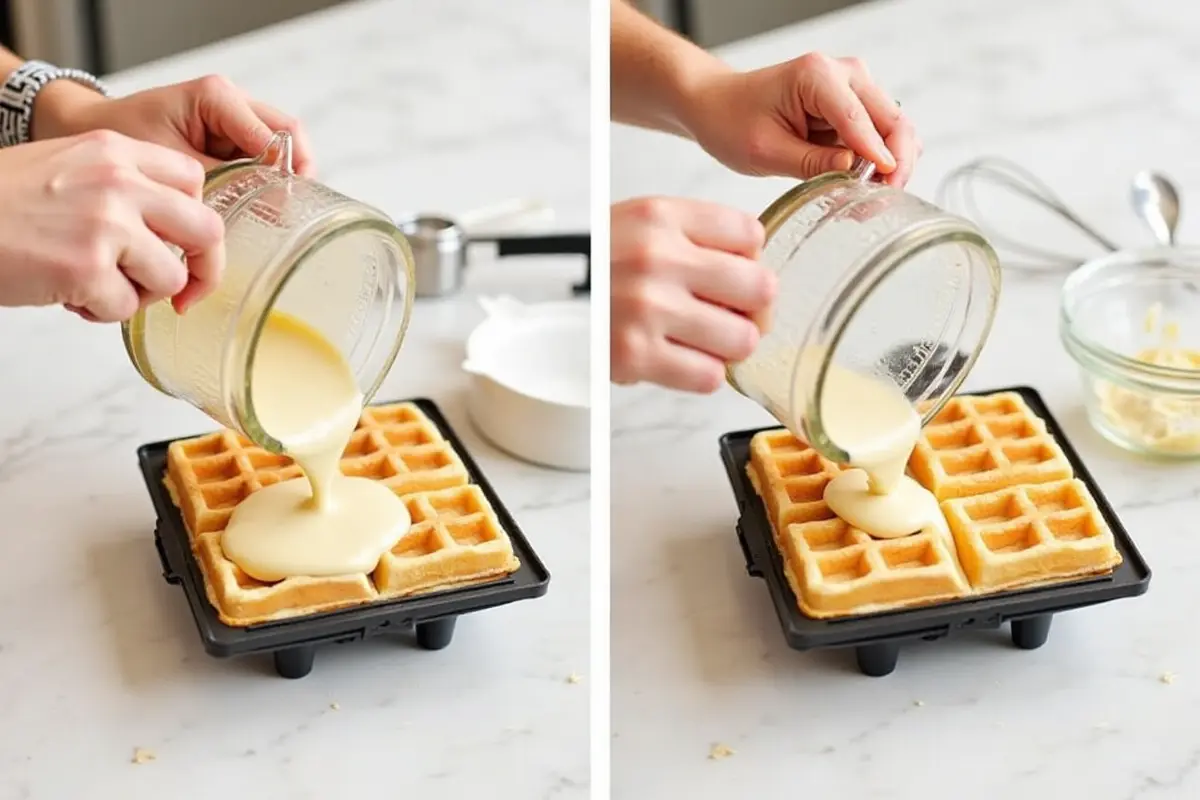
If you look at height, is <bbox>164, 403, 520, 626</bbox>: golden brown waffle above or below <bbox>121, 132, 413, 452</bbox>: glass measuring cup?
below

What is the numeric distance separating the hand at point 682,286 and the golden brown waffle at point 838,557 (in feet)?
0.72

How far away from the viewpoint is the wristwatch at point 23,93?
1.53m

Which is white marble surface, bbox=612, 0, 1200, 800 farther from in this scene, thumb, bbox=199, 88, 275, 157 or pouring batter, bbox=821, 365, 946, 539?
thumb, bbox=199, 88, 275, 157

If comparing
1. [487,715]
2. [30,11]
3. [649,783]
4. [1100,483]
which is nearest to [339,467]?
[487,715]

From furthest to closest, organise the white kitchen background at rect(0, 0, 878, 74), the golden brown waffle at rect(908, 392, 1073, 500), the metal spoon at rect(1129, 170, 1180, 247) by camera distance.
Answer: the white kitchen background at rect(0, 0, 878, 74) → the metal spoon at rect(1129, 170, 1180, 247) → the golden brown waffle at rect(908, 392, 1073, 500)

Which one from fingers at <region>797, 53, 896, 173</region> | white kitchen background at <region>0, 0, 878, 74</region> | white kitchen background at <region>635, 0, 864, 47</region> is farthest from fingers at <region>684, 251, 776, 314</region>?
A: white kitchen background at <region>0, 0, 878, 74</region>

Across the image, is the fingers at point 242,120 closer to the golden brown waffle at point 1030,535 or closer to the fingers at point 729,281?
the fingers at point 729,281

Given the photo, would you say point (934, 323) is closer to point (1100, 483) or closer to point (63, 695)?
point (1100, 483)

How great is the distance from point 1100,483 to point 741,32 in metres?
1.31

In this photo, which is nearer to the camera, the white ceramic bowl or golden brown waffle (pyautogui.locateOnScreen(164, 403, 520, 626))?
golden brown waffle (pyautogui.locateOnScreen(164, 403, 520, 626))

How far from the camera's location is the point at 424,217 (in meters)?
1.75

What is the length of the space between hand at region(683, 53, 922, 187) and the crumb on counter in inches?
17.1

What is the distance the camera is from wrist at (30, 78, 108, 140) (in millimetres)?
1500

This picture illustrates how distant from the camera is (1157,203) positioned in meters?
1.71
